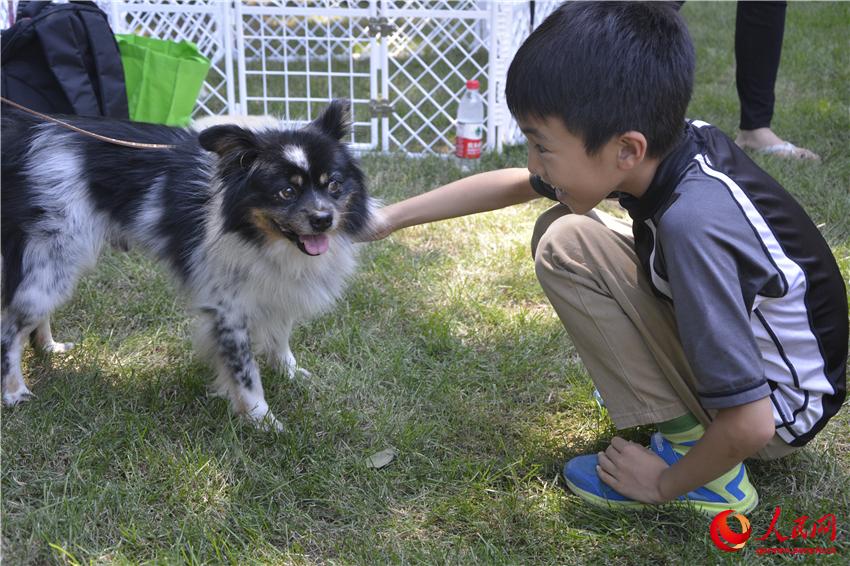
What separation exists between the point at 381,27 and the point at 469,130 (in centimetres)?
82

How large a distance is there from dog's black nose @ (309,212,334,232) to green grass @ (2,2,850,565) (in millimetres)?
599

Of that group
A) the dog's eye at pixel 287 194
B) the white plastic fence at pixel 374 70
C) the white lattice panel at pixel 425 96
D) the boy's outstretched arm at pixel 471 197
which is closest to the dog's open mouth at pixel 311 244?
the dog's eye at pixel 287 194

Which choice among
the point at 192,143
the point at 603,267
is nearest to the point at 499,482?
the point at 603,267

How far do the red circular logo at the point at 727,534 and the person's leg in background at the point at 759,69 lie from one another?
10.6ft

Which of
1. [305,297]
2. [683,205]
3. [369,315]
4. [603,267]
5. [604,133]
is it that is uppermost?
[604,133]

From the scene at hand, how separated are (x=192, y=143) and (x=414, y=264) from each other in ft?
3.98

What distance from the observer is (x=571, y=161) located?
1.78 meters

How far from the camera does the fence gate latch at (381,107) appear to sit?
16.1ft

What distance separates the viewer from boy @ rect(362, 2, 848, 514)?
1663 mm

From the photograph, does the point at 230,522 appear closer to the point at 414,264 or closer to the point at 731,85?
the point at 414,264

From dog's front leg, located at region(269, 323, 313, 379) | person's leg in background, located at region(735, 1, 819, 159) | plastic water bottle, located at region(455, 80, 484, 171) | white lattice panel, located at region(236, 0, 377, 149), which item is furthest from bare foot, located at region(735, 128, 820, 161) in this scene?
dog's front leg, located at region(269, 323, 313, 379)

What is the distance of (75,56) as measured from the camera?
11.7 feet

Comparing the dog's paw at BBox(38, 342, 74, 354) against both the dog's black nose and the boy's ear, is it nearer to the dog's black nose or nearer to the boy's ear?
the dog's black nose

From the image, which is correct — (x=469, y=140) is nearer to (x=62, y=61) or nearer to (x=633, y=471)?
(x=62, y=61)
